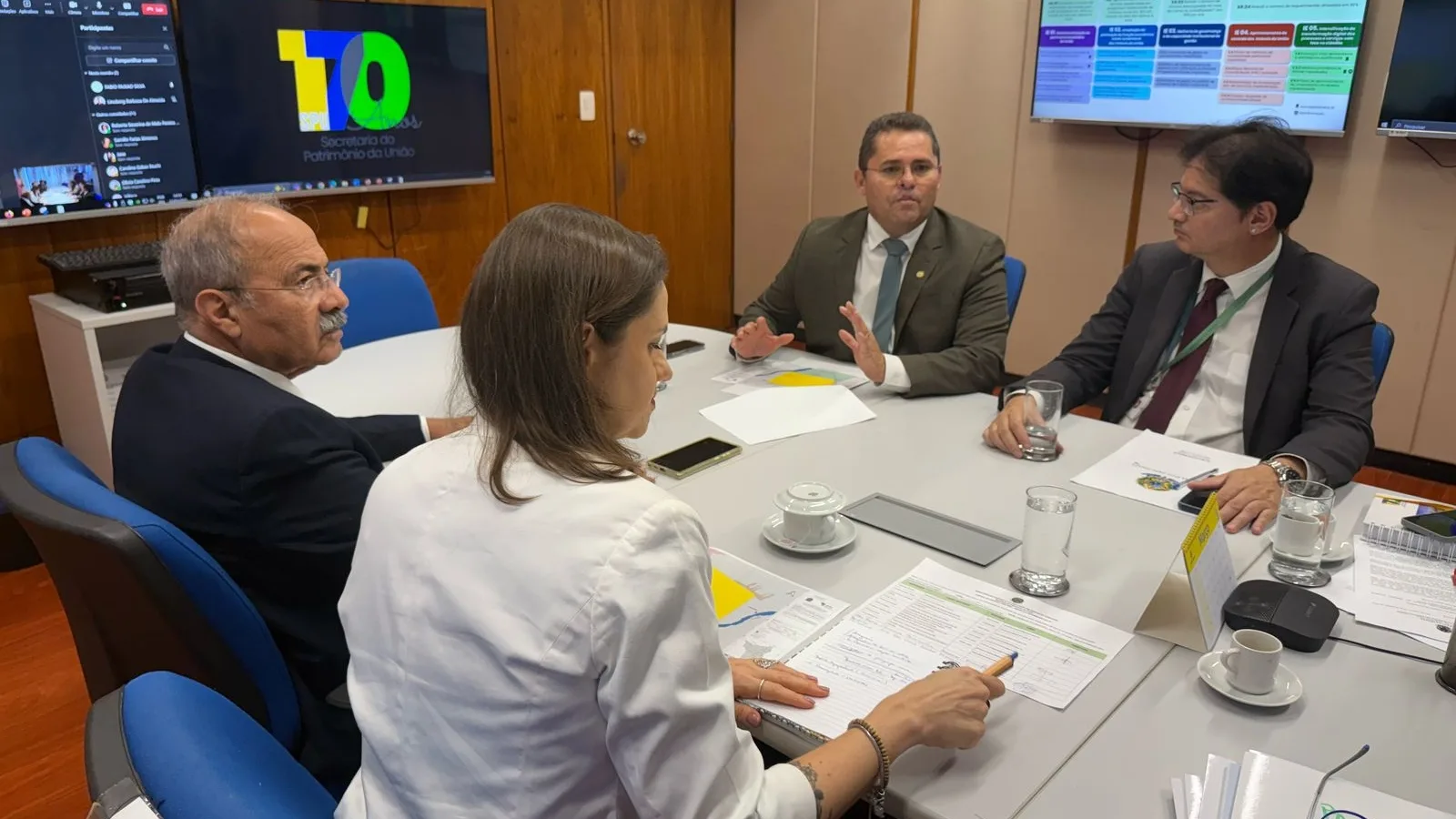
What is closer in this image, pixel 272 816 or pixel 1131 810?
pixel 272 816

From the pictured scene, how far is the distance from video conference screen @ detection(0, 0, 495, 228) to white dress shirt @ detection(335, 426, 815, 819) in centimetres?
290

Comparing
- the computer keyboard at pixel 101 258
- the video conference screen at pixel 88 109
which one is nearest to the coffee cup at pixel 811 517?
the computer keyboard at pixel 101 258

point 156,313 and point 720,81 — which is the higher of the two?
point 720,81

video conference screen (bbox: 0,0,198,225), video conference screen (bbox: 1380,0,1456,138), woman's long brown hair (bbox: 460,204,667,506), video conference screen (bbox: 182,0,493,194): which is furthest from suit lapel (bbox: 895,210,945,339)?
video conference screen (bbox: 0,0,198,225)

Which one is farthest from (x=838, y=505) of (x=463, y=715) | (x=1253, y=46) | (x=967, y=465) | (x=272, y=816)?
(x=1253, y=46)

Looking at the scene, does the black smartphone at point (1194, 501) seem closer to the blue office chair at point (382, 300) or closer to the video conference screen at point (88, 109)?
the blue office chair at point (382, 300)

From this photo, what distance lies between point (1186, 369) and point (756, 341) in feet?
3.36

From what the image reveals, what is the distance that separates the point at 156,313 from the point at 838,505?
2536mm

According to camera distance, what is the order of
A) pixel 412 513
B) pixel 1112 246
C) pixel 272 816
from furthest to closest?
pixel 1112 246
pixel 412 513
pixel 272 816

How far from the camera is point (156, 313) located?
3.05m

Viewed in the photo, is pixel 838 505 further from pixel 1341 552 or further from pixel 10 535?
pixel 10 535

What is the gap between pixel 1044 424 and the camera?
6.35ft

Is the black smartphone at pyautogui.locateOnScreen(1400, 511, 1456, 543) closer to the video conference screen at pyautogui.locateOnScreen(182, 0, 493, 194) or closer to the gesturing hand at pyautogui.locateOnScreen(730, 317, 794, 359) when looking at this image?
the gesturing hand at pyautogui.locateOnScreen(730, 317, 794, 359)

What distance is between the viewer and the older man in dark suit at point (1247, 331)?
1.96 m
